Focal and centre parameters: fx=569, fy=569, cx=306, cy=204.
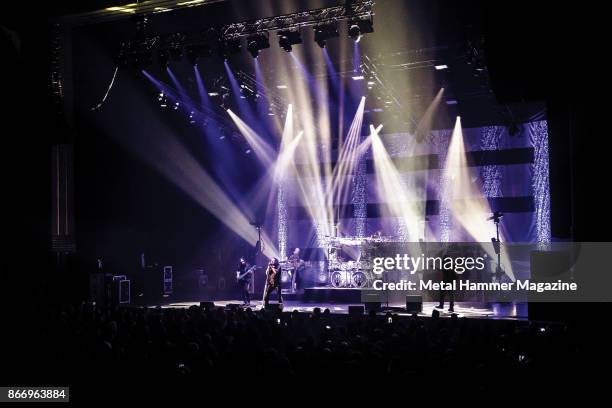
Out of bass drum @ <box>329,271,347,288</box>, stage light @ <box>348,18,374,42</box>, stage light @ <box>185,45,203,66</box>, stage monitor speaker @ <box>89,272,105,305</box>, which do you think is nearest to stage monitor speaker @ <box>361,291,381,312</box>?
bass drum @ <box>329,271,347,288</box>

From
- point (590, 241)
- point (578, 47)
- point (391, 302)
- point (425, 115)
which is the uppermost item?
point (425, 115)

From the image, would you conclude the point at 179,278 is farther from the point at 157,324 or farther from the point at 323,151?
the point at 157,324

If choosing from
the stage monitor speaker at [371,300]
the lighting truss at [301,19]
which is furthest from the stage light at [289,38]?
the stage monitor speaker at [371,300]

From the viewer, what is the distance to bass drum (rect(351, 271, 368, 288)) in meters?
18.2

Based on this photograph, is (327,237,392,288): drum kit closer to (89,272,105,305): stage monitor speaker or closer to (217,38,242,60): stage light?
(89,272,105,305): stage monitor speaker

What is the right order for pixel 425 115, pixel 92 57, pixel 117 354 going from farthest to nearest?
pixel 425 115 → pixel 92 57 → pixel 117 354

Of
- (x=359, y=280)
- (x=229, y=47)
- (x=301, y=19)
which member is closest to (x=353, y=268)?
(x=359, y=280)

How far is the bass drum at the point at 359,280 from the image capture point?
18.2m

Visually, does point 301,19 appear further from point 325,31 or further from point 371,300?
point 371,300

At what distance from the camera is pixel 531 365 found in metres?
5.21

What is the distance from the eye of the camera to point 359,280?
18.3 metres

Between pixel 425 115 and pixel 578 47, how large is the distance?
11587 mm

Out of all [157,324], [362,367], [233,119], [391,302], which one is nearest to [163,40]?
[233,119]

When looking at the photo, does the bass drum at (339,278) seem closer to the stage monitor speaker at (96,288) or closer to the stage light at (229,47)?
the stage monitor speaker at (96,288)
